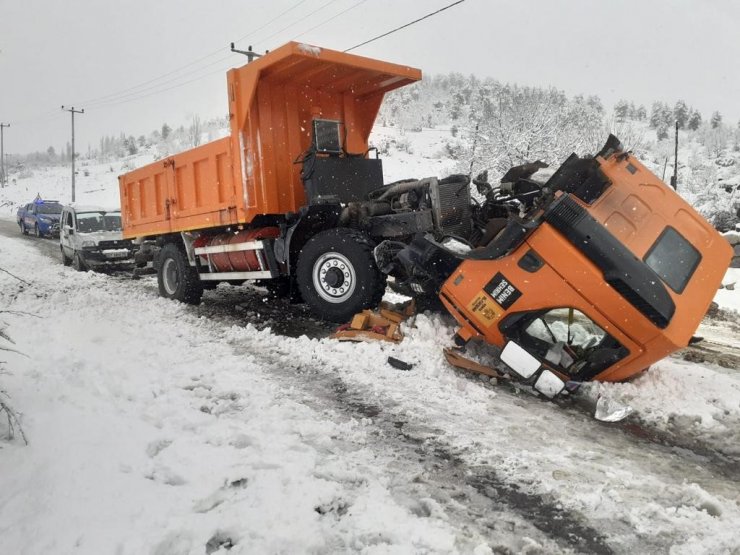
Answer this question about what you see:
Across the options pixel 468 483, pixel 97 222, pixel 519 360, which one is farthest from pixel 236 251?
pixel 97 222

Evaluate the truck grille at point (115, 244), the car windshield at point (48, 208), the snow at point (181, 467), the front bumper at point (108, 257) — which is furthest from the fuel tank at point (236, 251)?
the car windshield at point (48, 208)

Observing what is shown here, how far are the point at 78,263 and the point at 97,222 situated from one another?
1.27 metres

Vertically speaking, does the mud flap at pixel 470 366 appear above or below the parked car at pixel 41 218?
below

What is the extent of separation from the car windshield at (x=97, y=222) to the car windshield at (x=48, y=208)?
11.3 m

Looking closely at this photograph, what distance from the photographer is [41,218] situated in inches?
867

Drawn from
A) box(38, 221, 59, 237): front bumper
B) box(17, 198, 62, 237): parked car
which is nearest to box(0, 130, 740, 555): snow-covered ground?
box(38, 221, 59, 237): front bumper

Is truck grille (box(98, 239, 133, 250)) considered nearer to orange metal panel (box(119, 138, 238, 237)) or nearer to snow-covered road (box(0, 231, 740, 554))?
orange metal panel (box(119, 138, 238, 237))

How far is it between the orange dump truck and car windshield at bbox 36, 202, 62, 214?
18050mm

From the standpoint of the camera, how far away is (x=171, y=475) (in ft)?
8.35

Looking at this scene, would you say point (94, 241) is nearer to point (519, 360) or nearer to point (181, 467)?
point (181, 467)

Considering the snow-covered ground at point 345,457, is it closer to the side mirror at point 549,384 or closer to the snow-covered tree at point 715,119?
the side mirror at point 549,384

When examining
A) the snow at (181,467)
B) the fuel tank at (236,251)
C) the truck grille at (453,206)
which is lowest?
the snow at (181,467)

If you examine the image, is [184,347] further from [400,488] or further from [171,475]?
[400,488]

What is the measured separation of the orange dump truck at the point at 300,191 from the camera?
5.72 m
